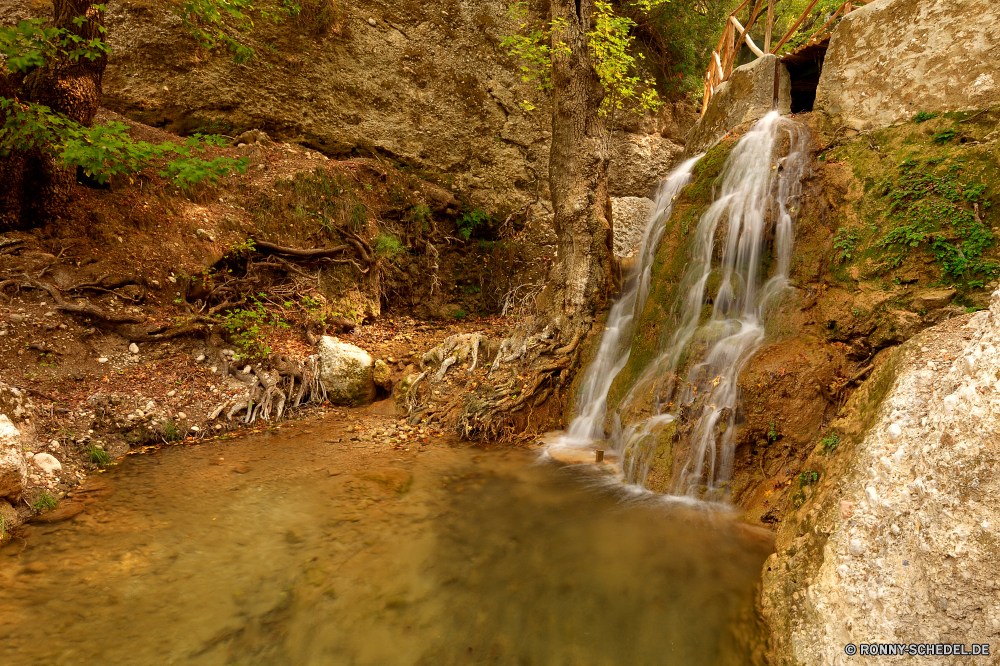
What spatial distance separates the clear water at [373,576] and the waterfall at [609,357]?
4.82 feet

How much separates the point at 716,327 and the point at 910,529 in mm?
3047

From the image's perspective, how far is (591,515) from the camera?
392 centimetres

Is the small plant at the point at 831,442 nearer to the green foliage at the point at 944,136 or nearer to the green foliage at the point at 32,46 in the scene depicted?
the green foliage at the point at 944,136

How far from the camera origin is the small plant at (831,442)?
305cm

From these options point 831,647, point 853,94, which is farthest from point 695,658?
point 853,94

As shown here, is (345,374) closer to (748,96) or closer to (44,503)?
(44,503)

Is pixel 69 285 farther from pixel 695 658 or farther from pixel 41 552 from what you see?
pixel 695 658

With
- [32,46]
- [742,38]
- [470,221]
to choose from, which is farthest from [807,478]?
[742,38]

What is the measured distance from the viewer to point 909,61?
16.3 feet

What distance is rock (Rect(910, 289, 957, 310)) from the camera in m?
3.58

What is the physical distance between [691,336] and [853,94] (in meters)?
3.62

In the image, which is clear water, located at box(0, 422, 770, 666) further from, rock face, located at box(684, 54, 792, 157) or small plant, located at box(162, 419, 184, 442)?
rock face, located at box(684, 54, 792, 157)

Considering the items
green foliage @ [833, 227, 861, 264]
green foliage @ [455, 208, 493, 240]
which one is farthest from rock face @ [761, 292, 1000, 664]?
green foliage @ [455, 208, 493, 240]

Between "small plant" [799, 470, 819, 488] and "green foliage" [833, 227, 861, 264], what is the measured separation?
2450mm
